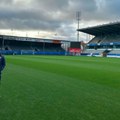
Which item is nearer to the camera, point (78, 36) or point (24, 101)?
point (24, 101)

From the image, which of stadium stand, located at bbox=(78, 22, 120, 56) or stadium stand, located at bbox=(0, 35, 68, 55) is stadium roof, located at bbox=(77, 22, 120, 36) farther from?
stadium stand, located at bbox=(0, 35, 68, 55)

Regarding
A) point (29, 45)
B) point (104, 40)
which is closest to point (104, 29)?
point (104, 40)

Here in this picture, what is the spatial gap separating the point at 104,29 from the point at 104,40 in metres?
4.85

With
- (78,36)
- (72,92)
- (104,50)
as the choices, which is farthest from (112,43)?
(72,92)

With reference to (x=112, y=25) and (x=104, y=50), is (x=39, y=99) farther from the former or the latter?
(x=104, y=50)

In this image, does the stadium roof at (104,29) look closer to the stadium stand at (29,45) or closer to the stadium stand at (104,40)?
the stadium stand at (104,40)

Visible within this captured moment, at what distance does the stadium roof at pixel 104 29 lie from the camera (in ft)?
269

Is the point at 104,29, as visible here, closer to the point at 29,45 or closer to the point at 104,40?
the point at 104,40

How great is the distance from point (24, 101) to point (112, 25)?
250 ft

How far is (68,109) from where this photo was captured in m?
7.55

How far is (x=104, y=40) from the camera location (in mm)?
93375

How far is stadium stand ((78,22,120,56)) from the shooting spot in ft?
275

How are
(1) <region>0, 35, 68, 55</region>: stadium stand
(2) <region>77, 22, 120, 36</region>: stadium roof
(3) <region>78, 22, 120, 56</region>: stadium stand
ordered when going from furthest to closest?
(1) <region>0, 35, 68, 55</region>: stadium stand, (3) <region>78, 22, 120, 56</region>: stadium stand, (2) <region>77, 22, 120, 36</region>: stadium roof

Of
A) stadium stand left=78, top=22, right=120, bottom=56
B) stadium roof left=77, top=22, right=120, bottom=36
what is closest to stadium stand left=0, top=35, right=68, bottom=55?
stadium stand left=78, top=22, right=120, bottom=56
